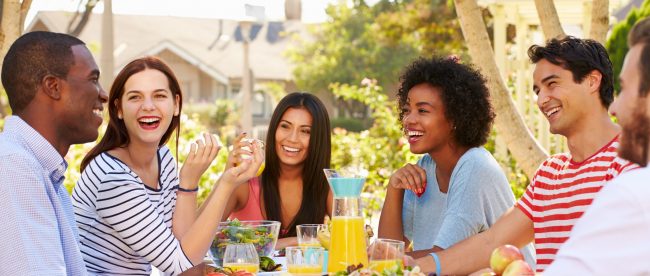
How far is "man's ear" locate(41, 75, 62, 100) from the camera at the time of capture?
3.05 metres

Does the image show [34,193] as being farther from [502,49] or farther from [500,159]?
[502,49]

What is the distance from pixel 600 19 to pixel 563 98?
3133 millimetres

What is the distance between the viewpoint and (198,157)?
12.7 ft

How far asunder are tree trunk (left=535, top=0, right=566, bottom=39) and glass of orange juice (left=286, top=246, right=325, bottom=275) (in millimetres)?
3594

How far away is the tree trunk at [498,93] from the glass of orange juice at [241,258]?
341 centimetres

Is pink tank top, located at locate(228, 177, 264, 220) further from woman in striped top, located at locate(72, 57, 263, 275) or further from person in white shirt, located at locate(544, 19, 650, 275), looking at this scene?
person in white shirt, located at locate(544, 19, 650, 275)

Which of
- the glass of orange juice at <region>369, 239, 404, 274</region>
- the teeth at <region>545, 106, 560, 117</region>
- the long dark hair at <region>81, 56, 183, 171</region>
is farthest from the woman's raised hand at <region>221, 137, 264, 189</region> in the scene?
the teeth at <region>545, 106, 560, 117</region>

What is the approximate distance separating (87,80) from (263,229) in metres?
1.11

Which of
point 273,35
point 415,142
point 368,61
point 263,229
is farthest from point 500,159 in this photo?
point 273,35

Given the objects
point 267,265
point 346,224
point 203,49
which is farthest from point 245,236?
point 203,49

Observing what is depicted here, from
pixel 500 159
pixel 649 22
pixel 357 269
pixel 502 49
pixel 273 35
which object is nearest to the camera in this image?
pixel 649 22

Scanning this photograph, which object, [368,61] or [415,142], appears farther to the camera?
[368,61]

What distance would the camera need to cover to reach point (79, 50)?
10.6ft

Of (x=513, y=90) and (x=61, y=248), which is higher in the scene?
(x=513, y=90)
